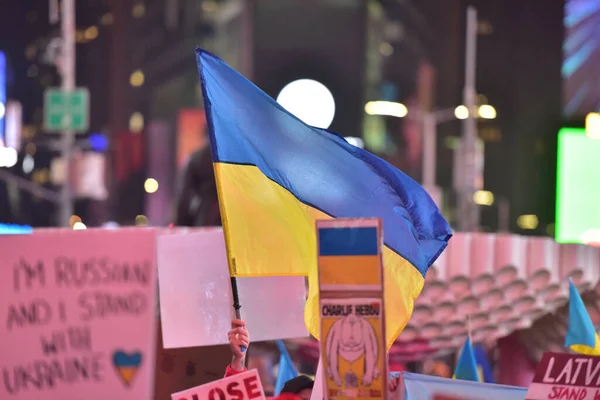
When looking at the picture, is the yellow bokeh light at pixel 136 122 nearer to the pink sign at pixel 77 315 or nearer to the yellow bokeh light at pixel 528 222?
the yellow bokeh light at pixel 528 222

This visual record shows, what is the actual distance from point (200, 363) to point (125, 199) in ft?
86.0

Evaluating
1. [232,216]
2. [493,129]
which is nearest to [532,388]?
[232,216]

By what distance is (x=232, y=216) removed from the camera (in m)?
5.23

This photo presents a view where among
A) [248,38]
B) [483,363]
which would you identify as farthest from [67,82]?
[483,363]

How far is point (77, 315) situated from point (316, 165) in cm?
130

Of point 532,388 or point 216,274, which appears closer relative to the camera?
point 532,388

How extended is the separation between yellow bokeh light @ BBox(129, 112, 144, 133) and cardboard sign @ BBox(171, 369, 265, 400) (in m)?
27.7

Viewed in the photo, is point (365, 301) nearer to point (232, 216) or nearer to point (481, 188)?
point (232, 216)

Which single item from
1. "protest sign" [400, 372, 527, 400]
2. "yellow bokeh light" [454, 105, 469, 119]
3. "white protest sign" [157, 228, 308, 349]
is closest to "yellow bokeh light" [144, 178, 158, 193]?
"yellow bokeh light" [454, 105, 469, 119]

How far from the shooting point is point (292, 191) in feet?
17.7

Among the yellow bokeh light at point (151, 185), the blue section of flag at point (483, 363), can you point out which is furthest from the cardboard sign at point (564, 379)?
the yellow bokeh light at point (151, 185)

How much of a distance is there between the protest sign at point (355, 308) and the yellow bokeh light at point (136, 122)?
92.2 ft

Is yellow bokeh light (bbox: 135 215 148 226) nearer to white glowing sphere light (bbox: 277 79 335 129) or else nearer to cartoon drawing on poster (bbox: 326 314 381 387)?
white glowing sphere light (bbox: 277 79 335 129)

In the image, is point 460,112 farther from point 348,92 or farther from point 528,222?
point 348,92
